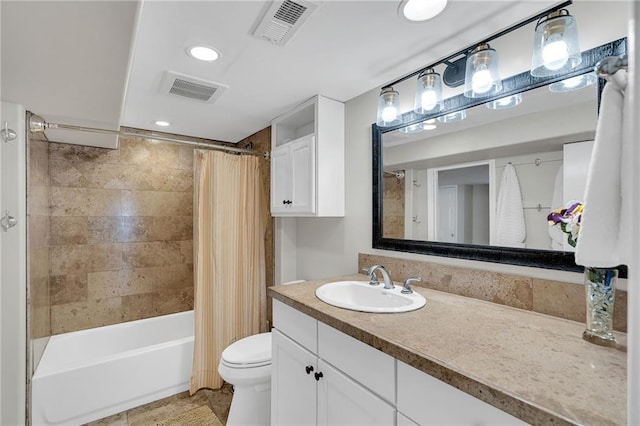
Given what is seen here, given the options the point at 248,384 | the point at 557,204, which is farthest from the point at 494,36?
the point at 248,384

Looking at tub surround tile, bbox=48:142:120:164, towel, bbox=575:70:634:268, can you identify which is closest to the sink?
towel, bbox=575:70:634:268

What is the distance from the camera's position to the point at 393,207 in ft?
5.92

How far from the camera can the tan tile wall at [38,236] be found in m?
1.76

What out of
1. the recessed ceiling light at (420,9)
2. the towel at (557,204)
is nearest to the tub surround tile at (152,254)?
the recessed ceiling light at (420,9)

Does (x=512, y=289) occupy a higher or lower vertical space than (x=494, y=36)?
lower

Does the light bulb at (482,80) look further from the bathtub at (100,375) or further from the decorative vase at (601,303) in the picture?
the bathtub at (100,375)

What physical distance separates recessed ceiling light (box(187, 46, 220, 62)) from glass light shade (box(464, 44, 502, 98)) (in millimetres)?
1225

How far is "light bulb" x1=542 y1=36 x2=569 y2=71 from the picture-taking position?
42.7 inches

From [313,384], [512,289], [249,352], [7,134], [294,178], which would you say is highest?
[7,134]

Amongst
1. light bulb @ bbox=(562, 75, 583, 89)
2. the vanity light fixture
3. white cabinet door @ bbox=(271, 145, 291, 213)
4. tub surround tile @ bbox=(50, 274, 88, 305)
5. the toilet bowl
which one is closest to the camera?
light bulb @ bbox=(562, 75, 583, 89)

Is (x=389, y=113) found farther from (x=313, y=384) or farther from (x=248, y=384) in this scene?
(x=248, y=384)

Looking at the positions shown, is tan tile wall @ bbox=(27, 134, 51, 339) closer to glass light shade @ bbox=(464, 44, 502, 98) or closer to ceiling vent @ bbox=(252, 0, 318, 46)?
ceiling vent @ bbox=(252, 0, 318, 46)

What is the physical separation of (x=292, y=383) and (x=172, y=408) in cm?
130

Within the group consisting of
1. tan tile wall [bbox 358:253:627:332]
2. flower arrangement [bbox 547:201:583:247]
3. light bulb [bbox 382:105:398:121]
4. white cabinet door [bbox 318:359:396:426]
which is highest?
light bulb [bbox 382:105:398:121]
